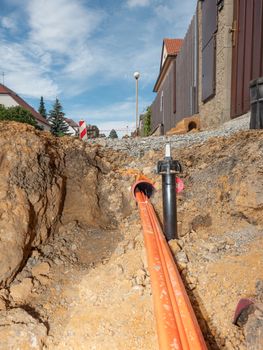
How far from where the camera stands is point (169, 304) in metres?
1.58

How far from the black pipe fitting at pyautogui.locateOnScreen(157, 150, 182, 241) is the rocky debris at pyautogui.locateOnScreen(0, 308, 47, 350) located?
1.34 meters

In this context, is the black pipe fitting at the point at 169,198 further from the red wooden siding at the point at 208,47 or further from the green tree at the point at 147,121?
the green tree at the point at 147,121

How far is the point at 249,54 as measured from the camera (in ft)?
15.8

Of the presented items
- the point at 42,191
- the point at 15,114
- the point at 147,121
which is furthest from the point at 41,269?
the point at 15,114

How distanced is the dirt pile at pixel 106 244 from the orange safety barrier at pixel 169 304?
0.20m

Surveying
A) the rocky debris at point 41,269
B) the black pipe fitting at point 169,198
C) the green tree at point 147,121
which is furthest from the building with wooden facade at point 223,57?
the green tree at point 147,121

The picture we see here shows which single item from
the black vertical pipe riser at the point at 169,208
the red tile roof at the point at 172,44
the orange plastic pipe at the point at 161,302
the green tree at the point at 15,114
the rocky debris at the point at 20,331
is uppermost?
the red tile roof at the point at 172,44

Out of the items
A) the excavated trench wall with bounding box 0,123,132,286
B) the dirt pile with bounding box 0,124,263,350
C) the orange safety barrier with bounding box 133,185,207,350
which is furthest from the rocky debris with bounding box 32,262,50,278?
the orange safety barrier with bounding box 133,185,207,350

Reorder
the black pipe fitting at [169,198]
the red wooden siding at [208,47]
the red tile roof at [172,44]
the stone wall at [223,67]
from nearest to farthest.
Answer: the black pipe fitting at [169,198]
the stone wall at [223,67]
the red wooden siding at [208,47]
the red tile roof at [172,44]

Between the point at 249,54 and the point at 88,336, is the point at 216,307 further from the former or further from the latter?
the point at 249,54

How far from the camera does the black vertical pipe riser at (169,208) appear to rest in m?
2.55

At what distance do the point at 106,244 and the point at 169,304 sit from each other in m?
1.14

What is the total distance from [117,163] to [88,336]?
7.62ft

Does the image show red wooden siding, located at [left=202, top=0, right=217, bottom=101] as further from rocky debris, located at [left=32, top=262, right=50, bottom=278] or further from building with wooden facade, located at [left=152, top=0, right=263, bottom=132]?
rocky debris, located at [left=32, top=262, right=50, bottom=278]
